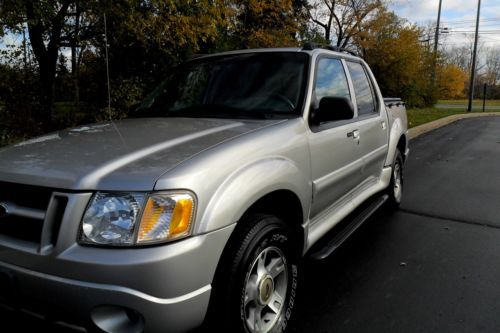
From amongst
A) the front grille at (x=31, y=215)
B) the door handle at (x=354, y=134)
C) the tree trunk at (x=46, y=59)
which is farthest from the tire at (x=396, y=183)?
the tree trunk at (x=46, y=59)

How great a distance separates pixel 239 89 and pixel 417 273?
212 cm

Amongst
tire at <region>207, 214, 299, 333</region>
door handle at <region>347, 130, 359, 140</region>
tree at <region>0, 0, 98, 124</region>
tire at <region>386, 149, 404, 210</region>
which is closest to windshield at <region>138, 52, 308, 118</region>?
door handle at <region>347, 130, 359, 140</region>

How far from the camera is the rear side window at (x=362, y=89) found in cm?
423

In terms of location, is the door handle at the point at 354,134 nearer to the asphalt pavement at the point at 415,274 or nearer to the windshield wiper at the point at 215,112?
the windshield wiper at the point at 215,112

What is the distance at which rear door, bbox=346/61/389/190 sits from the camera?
411 cm

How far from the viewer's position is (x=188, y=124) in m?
2.93

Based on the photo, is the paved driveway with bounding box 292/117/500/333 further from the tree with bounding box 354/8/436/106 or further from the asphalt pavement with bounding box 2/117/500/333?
the tree with bounding box 354/8/436/106

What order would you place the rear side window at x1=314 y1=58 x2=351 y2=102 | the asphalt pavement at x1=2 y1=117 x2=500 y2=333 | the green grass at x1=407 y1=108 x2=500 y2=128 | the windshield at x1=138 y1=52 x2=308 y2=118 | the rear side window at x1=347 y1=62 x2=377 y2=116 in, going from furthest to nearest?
the green grass at x1=407 y1=108 x2=500 y2=128, the rear side window at x1=347 y1=62 x2=377 y2=116, the rear side window at x1=314 y1=58 x2=351 y2=102, the windshield at x1=138 y1=52 x2=308 y2=118, the asphalt pavement at x1=2 y1=117 x2=500 y2=333

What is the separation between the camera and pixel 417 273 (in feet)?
11.9

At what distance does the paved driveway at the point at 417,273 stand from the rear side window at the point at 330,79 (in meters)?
1.45

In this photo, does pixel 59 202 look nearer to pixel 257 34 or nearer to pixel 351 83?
pixel 351 83

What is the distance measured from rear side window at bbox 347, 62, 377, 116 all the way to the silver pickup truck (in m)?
1.01

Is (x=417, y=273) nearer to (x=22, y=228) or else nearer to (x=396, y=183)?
(x=396, y=183)

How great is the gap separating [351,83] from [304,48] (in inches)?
30.5
